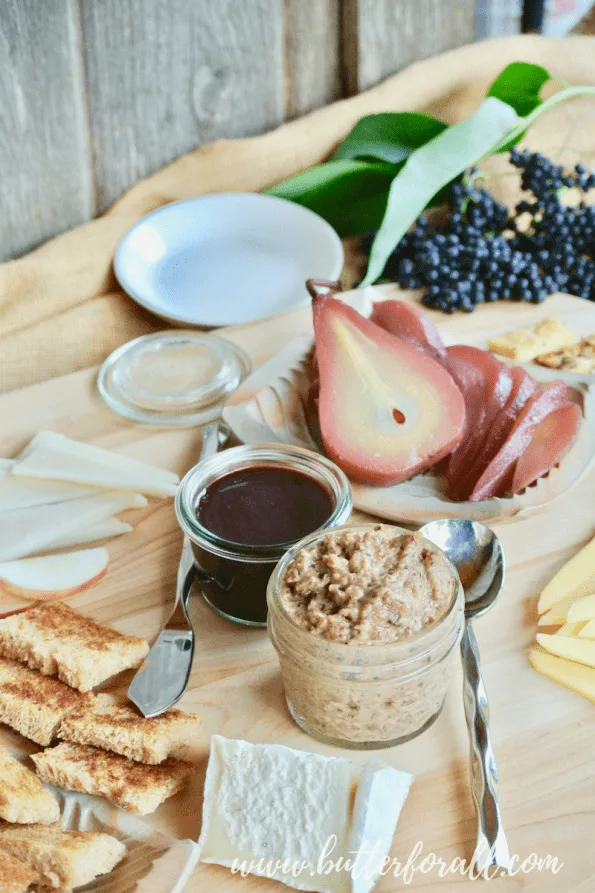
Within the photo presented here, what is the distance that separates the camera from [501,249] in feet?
7.09

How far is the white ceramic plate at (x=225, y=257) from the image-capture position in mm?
2242

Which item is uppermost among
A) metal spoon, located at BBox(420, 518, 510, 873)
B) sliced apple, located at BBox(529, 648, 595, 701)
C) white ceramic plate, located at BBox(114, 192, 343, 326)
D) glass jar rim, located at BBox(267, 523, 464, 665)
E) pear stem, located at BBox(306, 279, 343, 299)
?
pear stem, located at BBox(306, 279, 343, 299)

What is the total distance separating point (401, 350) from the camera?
5.38 ft

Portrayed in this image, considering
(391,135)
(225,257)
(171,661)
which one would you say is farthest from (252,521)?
(391,135)

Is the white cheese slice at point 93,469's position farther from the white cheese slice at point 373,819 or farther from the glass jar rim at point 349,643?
the white cheese slice at point 373,819

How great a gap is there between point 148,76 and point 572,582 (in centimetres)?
163

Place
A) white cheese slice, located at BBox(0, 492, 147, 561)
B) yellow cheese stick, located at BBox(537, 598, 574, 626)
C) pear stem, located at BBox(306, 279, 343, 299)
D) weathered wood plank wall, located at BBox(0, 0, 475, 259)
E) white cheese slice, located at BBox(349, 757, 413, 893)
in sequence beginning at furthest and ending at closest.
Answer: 1. weathered wood plank wall, located at BBox(0, 0, 475, 259)
2. pear stem, located at BBox(306, 279, 343, 299)
3. white cheese slice, located at BBox(0, 492, 147, 561)
4. yellow cheese stick, located at BBox(537, 598, 574, 626)
5. white cheese slice, located at BBox(349, 757, 413, 893)

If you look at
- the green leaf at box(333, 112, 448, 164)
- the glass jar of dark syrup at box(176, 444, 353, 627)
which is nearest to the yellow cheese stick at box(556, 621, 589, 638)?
the glass jar of dark syrup at box(176, 444, 353, 627)

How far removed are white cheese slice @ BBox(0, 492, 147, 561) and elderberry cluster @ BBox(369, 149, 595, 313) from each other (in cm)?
91

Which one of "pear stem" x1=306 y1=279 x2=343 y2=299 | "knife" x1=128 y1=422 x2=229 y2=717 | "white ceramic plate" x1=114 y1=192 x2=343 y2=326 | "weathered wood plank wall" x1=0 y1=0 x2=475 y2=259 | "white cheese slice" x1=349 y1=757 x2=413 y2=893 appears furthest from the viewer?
"white ceramic plate" x1=114 y1=192 x2=343 y2=326

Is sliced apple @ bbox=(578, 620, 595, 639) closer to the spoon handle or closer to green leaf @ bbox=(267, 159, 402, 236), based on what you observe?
the spoon handle

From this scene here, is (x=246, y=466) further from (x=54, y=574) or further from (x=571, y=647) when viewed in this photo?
(x=571, y=647)

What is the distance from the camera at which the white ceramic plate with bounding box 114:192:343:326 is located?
7.36ft

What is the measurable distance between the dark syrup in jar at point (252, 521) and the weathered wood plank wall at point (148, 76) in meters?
1.11
